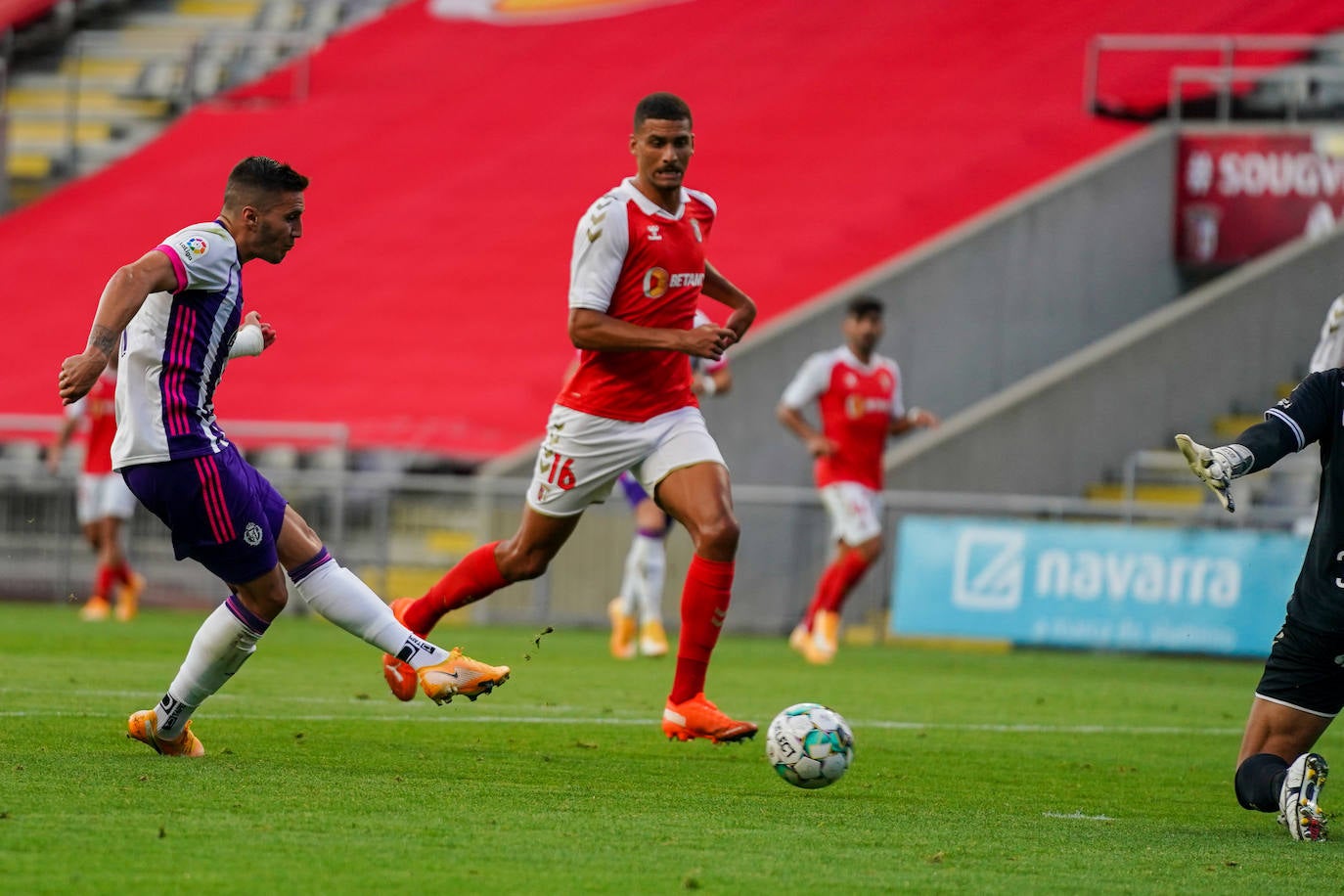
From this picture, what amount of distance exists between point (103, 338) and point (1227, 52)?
60.0 ft

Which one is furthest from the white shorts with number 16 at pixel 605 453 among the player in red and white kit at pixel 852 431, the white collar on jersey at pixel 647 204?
the player in red and white kit at pixel 852 431

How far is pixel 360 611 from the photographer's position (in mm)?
7359

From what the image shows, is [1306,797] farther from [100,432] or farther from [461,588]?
[100,432]

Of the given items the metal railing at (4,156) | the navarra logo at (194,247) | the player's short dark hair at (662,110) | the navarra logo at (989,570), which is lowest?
the navarra logo at (989,570)

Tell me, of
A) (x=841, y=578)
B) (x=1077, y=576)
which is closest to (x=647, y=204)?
(x=841, y=578)

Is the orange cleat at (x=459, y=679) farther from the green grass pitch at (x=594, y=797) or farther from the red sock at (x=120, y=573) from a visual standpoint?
the red sock at (x=120, y=573)

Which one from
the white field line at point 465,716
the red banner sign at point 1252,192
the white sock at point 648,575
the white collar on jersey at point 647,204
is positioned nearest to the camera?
the white collar on jersey at point 647,204

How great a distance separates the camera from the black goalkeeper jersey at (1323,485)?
6.57 metres

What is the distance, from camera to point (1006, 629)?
56.4ft

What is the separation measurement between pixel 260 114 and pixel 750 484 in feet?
44.3

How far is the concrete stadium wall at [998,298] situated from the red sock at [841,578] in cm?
452

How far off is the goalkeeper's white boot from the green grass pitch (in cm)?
7

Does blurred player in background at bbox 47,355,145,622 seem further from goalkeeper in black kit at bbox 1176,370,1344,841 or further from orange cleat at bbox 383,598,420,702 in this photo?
goalkeeper in black kit at bbox 1176,370,1344,841

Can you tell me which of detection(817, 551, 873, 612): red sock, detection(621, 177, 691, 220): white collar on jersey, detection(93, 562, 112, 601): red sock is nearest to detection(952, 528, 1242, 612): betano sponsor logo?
detection(817, 551, 873, 612): red sock
